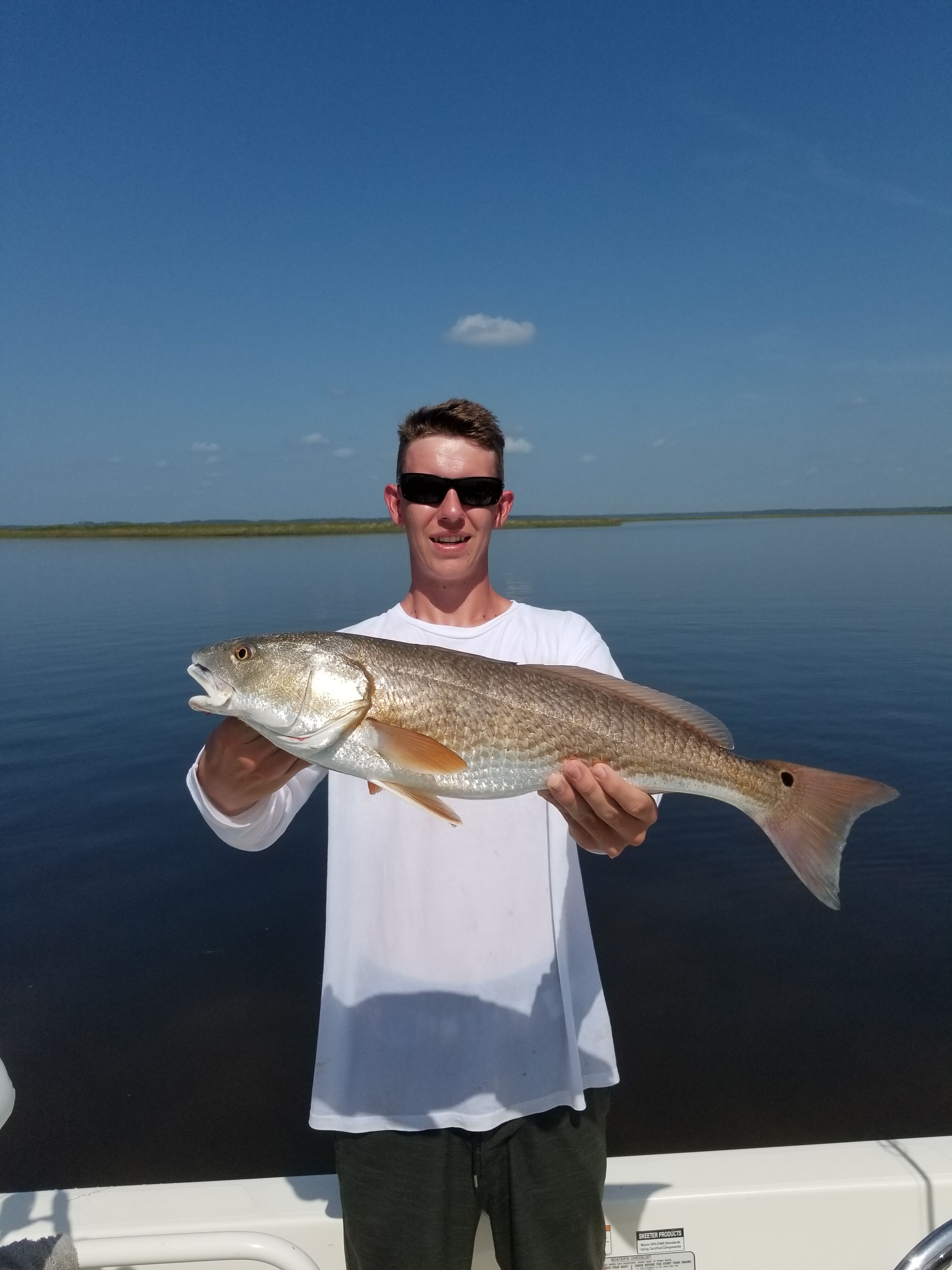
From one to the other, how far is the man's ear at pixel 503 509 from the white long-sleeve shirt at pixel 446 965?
1229 millimetres

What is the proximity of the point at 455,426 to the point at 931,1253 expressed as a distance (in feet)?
9.83

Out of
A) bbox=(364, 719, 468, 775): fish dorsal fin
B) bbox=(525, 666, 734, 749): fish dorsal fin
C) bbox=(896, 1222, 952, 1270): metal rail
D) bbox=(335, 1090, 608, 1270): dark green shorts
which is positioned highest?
bbox=(525, 666, 734, 749): fish dorsal fin

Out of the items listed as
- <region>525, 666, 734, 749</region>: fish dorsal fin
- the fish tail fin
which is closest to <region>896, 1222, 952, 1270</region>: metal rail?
the fish tail fin

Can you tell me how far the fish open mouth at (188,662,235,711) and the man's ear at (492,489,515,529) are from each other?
4.32ft

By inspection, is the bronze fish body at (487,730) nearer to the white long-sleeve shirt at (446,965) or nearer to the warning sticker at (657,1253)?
the white long-sleeve shirt at (446,965)

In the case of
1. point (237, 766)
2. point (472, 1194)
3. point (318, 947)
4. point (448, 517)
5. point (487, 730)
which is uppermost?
point (448, 517)

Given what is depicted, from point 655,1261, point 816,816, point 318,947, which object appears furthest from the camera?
point 318,947

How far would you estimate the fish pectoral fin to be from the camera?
274 centimetres

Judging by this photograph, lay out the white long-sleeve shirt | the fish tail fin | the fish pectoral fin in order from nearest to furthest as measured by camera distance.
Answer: the fish pectoral fin → the white long-sleeve shirt → the fish tail fin

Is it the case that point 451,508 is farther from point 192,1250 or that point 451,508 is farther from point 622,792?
point 192,1250

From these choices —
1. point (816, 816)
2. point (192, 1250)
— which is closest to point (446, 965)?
point (192, 1250)

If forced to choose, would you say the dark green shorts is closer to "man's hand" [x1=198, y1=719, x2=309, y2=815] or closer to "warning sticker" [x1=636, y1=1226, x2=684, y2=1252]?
"warning sticker" [x1=636, y1=1226, x2=684, y2=1252]

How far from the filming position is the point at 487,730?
118 inches

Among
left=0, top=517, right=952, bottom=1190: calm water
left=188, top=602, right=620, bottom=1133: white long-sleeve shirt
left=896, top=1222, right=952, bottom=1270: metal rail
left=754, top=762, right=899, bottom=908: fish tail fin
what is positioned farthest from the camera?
left=0, top=517, right=952, bottom=1190: calm water
